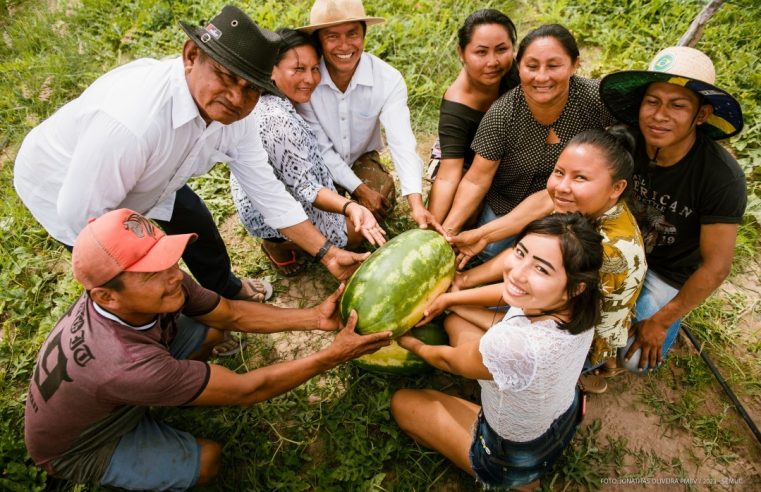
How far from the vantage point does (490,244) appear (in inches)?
149

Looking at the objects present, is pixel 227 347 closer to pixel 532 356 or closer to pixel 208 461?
pixel 208 461

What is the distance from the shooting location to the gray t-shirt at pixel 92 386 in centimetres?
220

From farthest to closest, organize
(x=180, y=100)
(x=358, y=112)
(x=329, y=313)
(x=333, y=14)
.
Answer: (x=358, y=112), (x=333, y=14), (x=329, y=313), (x=180, y=100)

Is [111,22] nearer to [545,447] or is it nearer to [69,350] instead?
[69,350]

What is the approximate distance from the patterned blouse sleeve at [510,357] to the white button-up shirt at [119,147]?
6.32ft

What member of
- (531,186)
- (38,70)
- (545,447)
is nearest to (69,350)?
(545,447)

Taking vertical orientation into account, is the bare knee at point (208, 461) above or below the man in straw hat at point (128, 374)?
below

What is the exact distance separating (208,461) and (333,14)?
10.0 feet

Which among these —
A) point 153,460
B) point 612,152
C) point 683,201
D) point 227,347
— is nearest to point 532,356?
point 612,152

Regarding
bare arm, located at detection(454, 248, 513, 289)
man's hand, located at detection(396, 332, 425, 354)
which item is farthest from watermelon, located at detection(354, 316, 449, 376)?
bare arm, located at detection(454, 248, 513, 289)

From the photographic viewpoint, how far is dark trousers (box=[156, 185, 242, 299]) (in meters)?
3.35

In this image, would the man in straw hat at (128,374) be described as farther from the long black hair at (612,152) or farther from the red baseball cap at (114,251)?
the long black hair at (612,152)

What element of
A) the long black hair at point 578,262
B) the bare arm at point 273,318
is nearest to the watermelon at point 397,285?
the bare arm at point 273,318

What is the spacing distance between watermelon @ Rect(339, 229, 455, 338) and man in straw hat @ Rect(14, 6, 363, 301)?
1169mm
